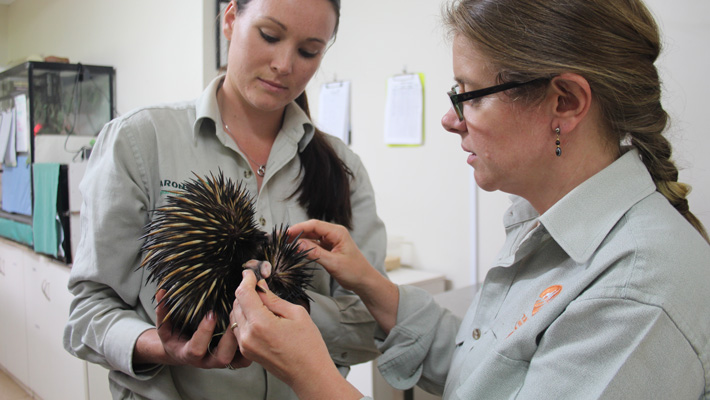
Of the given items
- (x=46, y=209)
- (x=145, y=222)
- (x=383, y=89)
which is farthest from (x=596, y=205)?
(x=46, y=209)

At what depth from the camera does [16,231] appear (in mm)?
3242

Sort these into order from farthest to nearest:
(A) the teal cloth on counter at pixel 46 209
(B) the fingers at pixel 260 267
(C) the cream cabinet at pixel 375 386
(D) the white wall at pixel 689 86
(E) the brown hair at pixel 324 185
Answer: (A) the teal cloth on counter at pixel 46 209, (C) the cream cabinet at pixel 375 386, (D) the white wall at pixel 689 86, (E) the brown hair at pixel 324 185, (B) the fingers at pixel 260 267

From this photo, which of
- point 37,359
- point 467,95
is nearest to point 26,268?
point 37,359

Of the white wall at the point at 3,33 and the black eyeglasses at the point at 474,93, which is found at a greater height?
the white wall at the point at 3,33

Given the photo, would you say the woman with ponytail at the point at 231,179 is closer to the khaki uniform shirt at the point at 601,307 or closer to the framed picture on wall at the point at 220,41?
the khaki uniform shirt at the point at 601,307

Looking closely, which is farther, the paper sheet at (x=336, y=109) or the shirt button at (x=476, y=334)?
the paper sheet at (x=336, y=109)

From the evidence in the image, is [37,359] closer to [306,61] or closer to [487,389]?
[306,61]

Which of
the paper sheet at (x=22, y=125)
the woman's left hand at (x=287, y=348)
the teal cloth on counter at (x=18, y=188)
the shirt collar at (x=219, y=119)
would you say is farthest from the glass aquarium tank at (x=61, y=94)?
the woman's left hand at (x=287, y=348)

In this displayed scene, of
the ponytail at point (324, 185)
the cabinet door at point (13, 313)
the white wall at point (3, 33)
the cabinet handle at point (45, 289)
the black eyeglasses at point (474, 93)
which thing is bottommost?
the cabinet door at point (13, 313)

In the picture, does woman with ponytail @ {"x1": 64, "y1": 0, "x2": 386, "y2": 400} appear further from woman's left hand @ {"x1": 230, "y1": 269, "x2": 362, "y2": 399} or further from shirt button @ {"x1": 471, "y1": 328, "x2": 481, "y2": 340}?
shirt button @ {"x1": 471, "y1": 328, "x2": 481, "y2": 340}

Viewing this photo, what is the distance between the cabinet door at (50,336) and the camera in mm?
2625

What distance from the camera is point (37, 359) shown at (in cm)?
300

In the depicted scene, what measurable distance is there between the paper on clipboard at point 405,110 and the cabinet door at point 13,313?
2416 mm

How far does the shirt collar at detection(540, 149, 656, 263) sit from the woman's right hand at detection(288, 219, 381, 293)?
42cm
